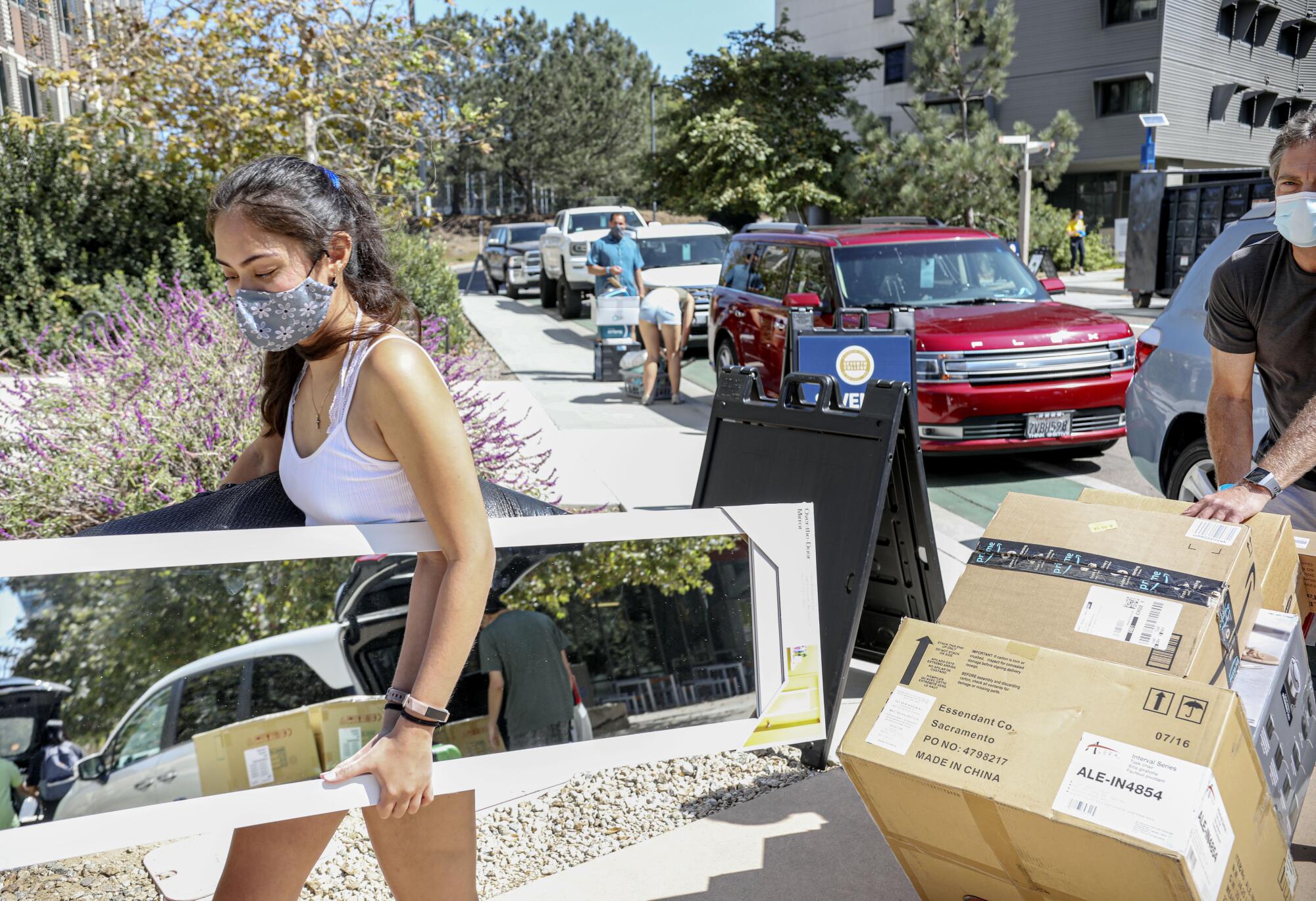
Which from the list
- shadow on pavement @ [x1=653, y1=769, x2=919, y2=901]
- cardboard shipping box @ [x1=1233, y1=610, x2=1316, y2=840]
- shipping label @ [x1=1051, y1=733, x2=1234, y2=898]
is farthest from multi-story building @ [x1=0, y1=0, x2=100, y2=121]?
shipping label @ [x1=1051, y1=733, x2=1234, y2=898]

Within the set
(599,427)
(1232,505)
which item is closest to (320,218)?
(1232,505)

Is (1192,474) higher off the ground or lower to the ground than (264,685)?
lower

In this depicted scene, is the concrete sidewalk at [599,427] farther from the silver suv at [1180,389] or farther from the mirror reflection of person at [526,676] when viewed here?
the mirror reflection of person at [526,676]

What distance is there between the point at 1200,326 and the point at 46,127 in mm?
12241

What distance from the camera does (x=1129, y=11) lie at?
3725 centimetres

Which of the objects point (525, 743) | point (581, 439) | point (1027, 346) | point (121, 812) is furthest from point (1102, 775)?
point (581, 439)

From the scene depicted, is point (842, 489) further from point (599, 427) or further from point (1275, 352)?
point (599, 427)

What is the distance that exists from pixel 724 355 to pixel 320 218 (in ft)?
30.8

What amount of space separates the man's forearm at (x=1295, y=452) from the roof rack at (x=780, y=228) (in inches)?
295

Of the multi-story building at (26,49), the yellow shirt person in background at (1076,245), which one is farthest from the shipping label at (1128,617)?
the yellow shirt person in background at (1076,245)

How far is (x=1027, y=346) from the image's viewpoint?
8.12 m

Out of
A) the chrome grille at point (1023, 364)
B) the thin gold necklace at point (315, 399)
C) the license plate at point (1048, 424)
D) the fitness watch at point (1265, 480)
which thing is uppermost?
the thin gold necklace at point (315, 399)

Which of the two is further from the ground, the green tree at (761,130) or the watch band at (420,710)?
the green tree at (761,130)

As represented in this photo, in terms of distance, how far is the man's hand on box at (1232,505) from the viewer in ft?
8.46
